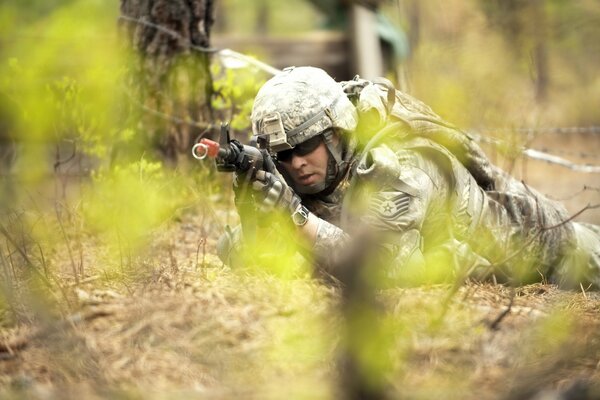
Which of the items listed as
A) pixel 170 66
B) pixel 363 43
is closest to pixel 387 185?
pixel 170 66

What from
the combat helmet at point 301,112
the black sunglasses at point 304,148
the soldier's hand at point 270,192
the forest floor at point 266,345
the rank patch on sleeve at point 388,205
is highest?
the combat helmet at point 301,112

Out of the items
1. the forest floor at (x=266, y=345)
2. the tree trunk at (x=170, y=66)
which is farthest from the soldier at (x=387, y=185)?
the tree trunk at (x=170, y=66)

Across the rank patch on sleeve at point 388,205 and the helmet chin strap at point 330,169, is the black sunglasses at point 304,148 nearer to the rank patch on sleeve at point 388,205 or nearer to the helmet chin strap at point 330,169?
the helmet chin strap at point 330,169

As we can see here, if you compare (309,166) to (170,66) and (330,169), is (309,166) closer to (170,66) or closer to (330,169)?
(330,169)

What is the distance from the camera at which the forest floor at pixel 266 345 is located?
2676 millimetres

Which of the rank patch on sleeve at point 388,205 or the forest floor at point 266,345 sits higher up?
the rank patch on sleeve at point 388,205

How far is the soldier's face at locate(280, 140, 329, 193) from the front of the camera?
14.0 feet

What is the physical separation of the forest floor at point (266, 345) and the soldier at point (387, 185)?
1.37 ft

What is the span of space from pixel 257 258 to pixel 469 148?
1.29m

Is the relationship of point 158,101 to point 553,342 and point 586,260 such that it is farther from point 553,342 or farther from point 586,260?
point 553,342

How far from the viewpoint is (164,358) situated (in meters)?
3.01

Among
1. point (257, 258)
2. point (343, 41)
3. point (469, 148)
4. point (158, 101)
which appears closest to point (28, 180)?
point (158, 101)

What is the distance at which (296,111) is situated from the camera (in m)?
4.15

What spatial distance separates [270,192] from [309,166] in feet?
1.25
